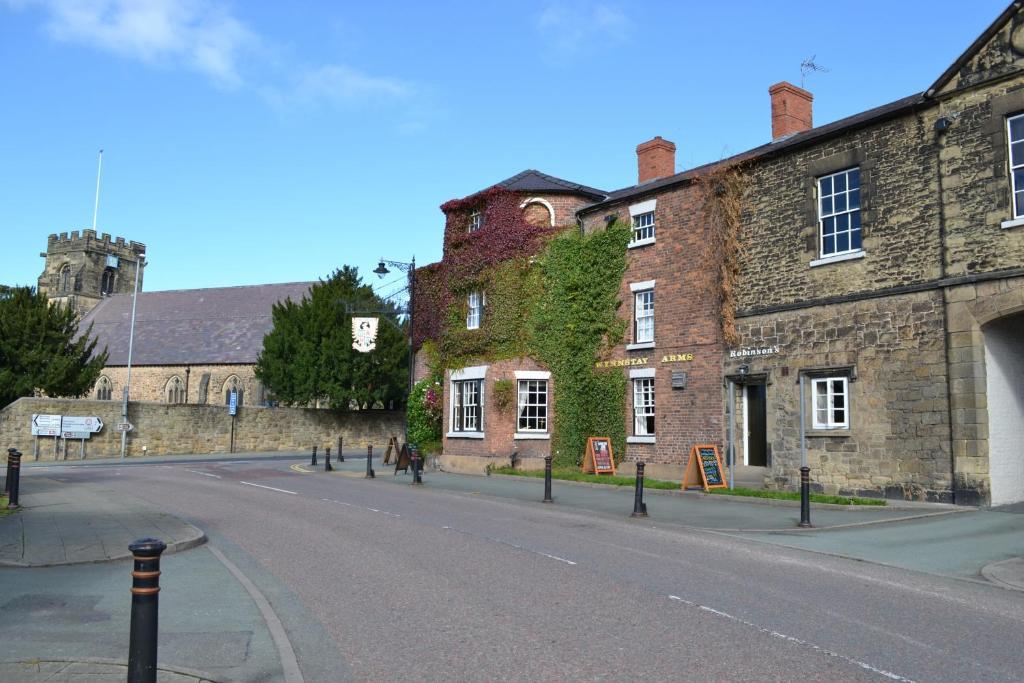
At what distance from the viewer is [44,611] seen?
289 inches

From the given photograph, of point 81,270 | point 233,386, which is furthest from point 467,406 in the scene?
point 81,270

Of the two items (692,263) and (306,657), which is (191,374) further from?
(306,657)

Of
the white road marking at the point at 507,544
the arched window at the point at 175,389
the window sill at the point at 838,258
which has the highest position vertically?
the window sill at the point at 838,258

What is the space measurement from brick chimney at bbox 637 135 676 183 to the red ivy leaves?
3880 millimetres

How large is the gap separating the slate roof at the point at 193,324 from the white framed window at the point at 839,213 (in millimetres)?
48972

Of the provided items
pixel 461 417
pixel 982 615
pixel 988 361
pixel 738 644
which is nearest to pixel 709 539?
pixel 982 615

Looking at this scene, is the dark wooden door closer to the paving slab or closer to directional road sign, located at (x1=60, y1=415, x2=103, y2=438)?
the paving slab

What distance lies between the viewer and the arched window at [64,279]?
267ft

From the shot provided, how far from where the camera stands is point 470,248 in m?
29.8

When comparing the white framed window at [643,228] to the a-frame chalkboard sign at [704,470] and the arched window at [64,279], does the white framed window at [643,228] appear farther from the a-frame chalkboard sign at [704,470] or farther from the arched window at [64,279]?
the arched window at [64,279]

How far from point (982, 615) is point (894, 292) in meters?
11.1

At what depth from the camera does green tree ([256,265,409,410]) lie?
1917 inches

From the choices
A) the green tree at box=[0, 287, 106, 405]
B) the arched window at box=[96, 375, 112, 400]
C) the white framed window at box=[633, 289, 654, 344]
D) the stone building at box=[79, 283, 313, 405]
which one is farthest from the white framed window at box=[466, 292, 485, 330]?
the arched window at box=[96, 375, 112, 400]

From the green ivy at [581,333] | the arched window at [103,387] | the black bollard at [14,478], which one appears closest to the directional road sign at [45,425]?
the black bollard at [14,478]
